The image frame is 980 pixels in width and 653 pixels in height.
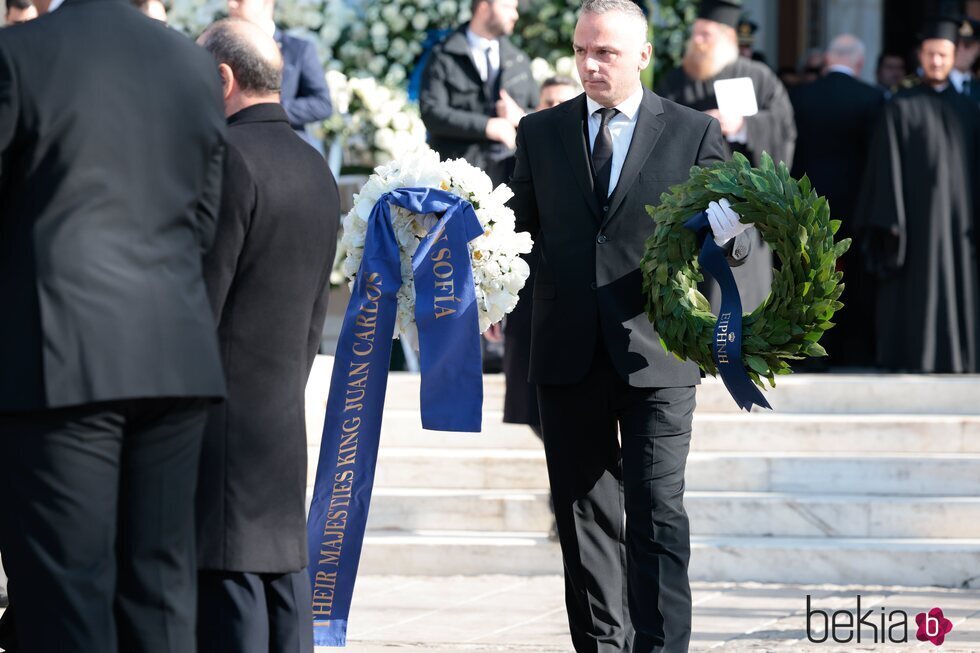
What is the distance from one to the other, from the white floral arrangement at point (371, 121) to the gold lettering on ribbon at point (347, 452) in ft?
16.5

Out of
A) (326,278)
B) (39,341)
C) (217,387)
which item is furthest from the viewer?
(326,278)

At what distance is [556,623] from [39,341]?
349cm

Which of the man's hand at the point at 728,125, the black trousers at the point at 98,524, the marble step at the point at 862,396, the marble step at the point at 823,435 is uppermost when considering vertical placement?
the man's hand at the point at 728,125

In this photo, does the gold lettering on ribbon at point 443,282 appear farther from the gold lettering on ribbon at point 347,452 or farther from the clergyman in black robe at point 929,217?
the clergyman in black robe at point 929,217

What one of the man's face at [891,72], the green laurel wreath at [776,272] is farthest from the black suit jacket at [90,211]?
the man's face at [891,72]

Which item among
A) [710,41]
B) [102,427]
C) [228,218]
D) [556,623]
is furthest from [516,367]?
[102,427]

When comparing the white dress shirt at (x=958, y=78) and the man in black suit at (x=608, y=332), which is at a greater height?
the white dress shirt at (x=958, y=78)

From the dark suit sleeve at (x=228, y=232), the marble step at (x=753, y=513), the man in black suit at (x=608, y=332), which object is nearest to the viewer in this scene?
the dark suit sleeve at (x=228, y=232)

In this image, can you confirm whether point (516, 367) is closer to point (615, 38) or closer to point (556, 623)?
point (556, 623)

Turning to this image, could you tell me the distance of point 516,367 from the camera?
23.1ft

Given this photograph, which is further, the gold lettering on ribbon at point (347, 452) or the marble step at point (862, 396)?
the marble step at point (862, 396)

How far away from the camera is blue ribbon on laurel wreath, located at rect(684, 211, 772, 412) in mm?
4922

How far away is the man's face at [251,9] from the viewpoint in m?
7.77

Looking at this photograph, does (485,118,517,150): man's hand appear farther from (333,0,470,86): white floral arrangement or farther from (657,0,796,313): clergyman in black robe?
(333,0,470,86): white floral arrangement
